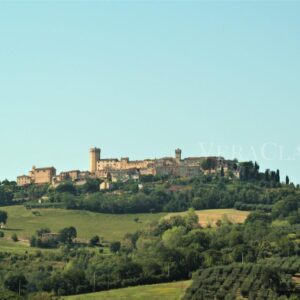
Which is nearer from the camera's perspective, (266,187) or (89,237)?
(89,237)

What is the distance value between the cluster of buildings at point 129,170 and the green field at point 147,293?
308 ft

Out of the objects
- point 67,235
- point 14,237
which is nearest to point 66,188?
point 67,235

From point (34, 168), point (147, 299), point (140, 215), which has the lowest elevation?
point (147, 299)

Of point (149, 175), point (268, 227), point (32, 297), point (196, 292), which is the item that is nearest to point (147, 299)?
point (196, 292)

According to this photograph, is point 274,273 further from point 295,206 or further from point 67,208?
point 67,208

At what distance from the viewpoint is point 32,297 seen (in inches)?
2677

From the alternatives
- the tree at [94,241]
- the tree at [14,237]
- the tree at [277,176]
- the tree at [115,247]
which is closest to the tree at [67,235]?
the tree at [94,241]

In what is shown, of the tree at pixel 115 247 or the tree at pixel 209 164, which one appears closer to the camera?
the tree at pixel 115 247

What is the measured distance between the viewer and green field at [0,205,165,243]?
12025cm

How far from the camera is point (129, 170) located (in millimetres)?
179750

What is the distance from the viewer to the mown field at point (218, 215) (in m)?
124

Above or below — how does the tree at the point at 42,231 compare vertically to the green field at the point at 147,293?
above

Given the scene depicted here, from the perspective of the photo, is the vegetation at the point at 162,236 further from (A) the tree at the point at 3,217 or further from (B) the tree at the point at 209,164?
(B) the tree at the point at 209,164

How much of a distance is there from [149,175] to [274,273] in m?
104
